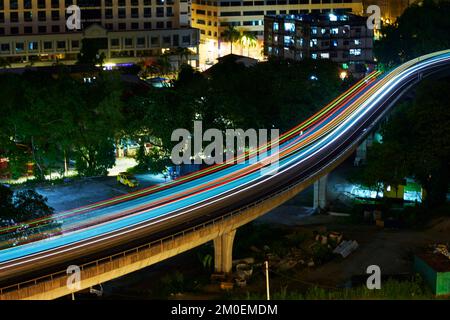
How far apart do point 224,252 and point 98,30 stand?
214 feet

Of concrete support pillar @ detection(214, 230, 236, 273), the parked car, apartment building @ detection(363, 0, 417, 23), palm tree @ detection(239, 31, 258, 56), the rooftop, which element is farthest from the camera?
apartment building @ detection(363, 0, 417, 23)

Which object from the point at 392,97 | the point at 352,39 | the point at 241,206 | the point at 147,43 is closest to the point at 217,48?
the point at 147,43

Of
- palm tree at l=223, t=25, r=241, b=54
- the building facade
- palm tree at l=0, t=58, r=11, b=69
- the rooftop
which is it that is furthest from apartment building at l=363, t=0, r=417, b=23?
palm tree at l=0, t=58, r=11, b=69

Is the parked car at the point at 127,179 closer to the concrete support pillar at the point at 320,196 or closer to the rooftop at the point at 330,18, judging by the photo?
the concrete support pillar at the point at 320,196

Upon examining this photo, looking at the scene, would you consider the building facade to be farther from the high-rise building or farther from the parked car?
the parked car

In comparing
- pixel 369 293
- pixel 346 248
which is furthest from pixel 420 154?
pixel 369 293

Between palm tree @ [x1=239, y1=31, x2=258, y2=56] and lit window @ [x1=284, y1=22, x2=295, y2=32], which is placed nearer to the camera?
lit window @ [x1=284, y1=22, x2=295, y2=32]

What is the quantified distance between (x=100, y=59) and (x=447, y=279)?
6317 cm

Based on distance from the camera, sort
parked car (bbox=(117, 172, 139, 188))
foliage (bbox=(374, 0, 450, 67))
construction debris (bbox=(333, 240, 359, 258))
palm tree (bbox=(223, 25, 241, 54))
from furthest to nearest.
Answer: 1. palm tree (bbox=(223, 25, 241, 54))
2. foliage (bbox=(374, 0, 450, 67))
3. parked car (bbox=(117, 172, 139, 188))
4. construction debris (bbox=(333, 240, 359, 258))

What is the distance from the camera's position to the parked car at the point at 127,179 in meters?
52.5

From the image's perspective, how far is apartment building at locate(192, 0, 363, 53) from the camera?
11794 cm

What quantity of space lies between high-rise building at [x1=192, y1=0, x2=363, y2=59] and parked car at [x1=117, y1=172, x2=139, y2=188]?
6644 cm

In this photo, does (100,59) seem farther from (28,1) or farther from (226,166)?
(226,166)

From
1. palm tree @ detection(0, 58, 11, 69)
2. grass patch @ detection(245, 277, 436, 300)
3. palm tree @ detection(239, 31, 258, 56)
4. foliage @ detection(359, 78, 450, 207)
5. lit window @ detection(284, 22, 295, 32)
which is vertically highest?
lit window @ detection(284, 22, 295, 32)
